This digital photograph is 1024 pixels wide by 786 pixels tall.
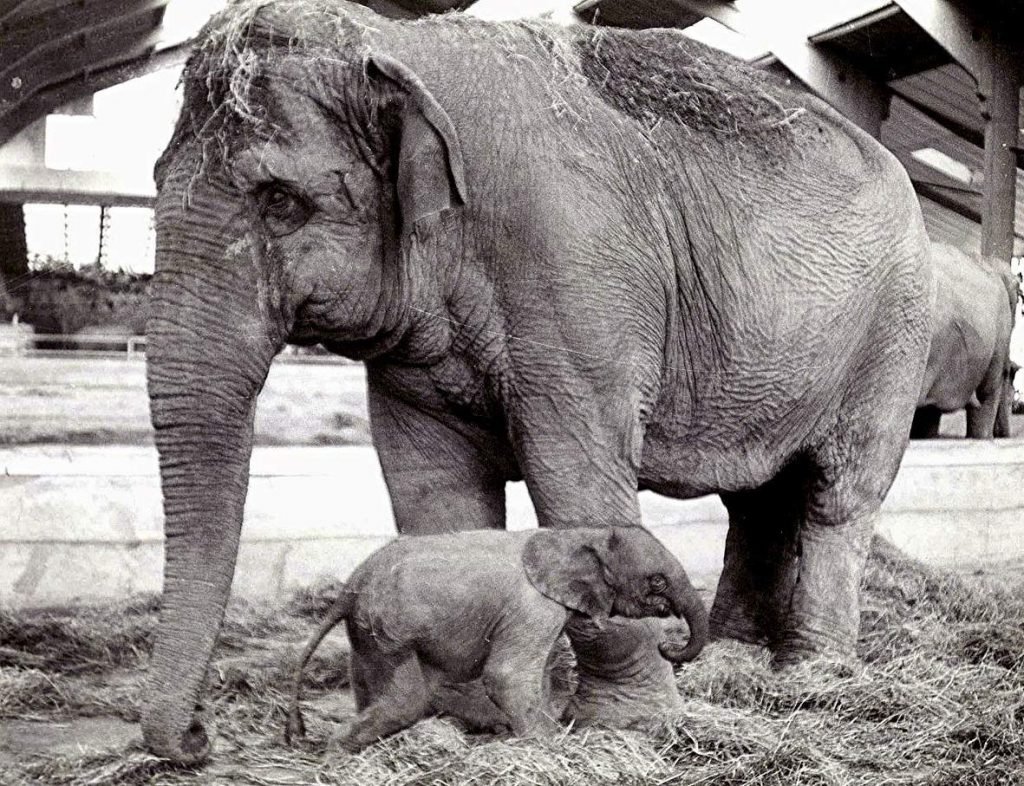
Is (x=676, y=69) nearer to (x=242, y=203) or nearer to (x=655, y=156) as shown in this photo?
(x=655, y=156)

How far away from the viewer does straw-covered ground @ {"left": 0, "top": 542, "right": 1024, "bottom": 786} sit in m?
2.31

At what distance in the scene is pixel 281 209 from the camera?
243 centimetres

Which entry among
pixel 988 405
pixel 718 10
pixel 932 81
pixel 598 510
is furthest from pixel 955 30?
pixel 598 510

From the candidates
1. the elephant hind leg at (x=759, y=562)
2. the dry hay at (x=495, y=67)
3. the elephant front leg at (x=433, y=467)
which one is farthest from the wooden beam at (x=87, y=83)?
the elephant hind leg at (x=759, y=562)

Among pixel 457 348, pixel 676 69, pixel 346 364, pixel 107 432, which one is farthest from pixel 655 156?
pixel 107 432

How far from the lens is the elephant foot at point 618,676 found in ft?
8.66

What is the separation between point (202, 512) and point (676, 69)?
1317 millimetres

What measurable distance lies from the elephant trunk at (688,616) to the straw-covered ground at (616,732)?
0.46 feet

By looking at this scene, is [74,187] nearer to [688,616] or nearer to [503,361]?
[503,361]

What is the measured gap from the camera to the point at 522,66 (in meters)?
2.71

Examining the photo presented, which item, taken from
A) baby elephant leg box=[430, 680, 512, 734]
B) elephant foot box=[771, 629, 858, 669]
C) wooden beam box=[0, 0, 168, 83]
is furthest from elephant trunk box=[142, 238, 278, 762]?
elephant foot box=[771, 629, 858, 669]

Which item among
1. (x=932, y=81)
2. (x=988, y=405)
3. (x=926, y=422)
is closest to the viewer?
(x=932, y=81)

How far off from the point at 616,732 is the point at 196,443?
865 mm

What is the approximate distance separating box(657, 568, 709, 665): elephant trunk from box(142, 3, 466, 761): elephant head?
726mm
